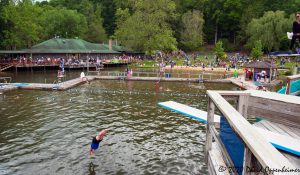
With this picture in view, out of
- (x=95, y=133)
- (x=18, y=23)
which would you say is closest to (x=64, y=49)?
(x=18, y=23)

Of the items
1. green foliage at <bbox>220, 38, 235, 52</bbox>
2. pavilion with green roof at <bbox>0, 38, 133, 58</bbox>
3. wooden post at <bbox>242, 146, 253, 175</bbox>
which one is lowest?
wooden post at <bbox>242, 146, 253, 175</bbox>

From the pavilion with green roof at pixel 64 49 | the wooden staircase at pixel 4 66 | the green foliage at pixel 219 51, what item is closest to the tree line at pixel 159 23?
the pavilion with green roof at pixel 64 49

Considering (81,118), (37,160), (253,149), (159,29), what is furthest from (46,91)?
(159,29)

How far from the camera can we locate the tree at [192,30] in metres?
78.9

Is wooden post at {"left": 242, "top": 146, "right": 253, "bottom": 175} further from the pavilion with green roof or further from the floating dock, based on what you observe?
the pavilion with green roof

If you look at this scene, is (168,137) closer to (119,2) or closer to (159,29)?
(159,29)

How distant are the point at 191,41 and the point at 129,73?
45.7 meters

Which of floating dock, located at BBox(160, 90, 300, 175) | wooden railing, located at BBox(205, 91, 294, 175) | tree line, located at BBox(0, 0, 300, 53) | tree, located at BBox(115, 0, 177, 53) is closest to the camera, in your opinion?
wooden railing, located at BBox(205, 91, 294, 175)

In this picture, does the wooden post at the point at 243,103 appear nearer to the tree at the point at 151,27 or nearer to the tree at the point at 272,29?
the tree at the point at 151,27

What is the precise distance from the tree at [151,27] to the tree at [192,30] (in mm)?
17342

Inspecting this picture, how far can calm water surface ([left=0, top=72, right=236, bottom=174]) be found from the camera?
1163cm

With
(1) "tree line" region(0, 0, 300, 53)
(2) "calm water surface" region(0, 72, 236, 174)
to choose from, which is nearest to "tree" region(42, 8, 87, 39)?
Result: (1) "tree line" region(0, 0, 300, 53)

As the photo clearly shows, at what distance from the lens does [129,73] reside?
37406 millimetres

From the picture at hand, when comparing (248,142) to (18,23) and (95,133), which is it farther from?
(18,23)
